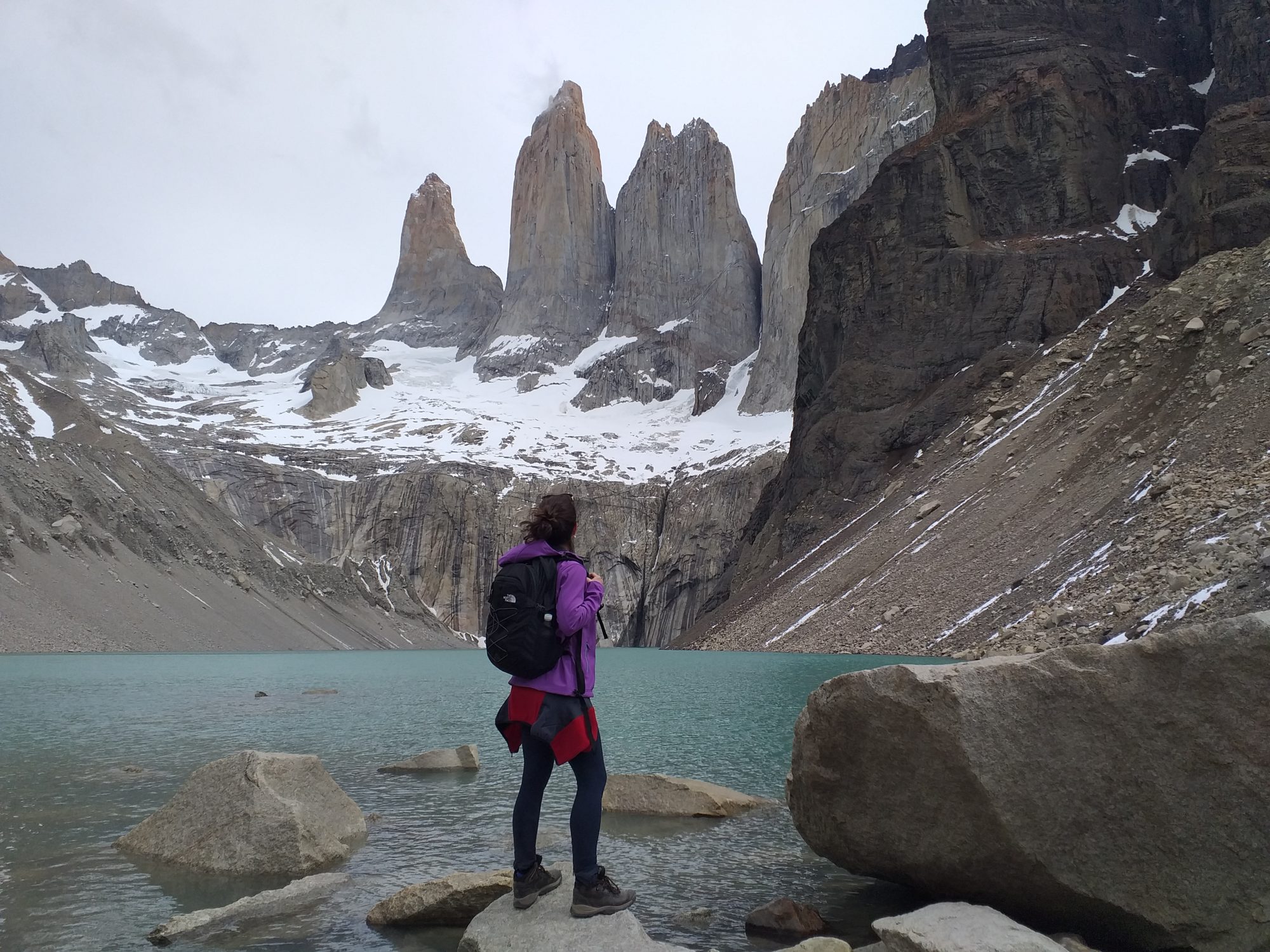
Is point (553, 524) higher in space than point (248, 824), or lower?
higher

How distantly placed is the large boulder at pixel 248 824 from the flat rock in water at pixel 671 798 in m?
3.28

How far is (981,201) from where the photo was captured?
72812mm

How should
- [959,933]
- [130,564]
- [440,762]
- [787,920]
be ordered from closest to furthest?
[959,933] → [787,920] → [440,762] → [130,564]

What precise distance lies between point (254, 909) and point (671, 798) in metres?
5.43

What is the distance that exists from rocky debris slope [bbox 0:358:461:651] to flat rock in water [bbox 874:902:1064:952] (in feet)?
184

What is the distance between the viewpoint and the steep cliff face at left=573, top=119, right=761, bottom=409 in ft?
531

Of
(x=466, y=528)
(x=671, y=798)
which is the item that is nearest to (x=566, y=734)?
(x=671, y=798)

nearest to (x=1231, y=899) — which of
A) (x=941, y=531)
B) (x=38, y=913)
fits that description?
(x=38, y=913)

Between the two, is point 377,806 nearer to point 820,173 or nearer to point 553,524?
point 553,524

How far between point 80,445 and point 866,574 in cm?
6448

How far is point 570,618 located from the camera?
5.96 metres

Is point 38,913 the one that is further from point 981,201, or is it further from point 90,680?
point 981,201

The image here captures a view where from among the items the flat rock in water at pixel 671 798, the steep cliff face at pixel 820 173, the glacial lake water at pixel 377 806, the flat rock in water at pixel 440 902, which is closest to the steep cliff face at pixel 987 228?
the steep cliff face at pixel 820 173

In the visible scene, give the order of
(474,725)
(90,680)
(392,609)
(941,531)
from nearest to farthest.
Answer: (474,725)
(90,680)
(941,531)
(392,609)
